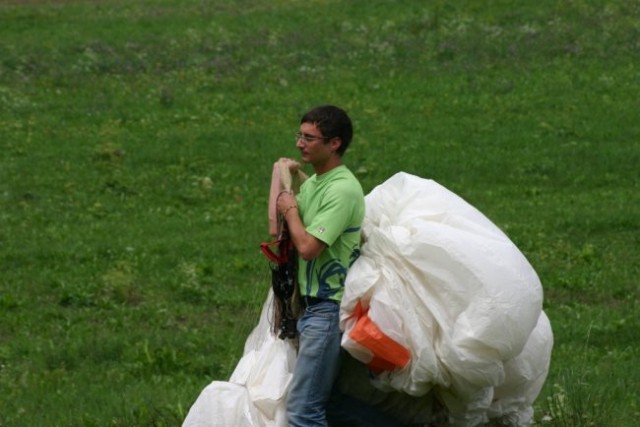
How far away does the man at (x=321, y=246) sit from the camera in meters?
6.52

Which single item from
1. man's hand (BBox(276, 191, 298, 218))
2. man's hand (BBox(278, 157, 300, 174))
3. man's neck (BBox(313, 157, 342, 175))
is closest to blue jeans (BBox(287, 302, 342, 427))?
man's hand (BBox(276, 191, 298, 218))

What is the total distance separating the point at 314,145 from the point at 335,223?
0.42 metres

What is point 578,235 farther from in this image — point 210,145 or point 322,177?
point 322,177

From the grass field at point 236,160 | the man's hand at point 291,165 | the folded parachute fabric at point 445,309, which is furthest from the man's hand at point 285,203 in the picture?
the grass field at point 236,160

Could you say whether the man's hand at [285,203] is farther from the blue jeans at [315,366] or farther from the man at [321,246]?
the blue jeans at [315,366]

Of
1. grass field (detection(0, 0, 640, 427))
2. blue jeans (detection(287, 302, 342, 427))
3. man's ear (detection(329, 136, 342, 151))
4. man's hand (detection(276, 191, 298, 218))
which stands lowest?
grass field (detection(0, 0, 640, 427))

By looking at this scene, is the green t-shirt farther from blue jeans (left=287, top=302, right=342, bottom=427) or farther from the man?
blue jeans (left=287, top=302, right=342, bottom=427)

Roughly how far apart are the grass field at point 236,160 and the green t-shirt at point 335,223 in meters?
1.65

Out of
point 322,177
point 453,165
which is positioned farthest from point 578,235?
point 322,177

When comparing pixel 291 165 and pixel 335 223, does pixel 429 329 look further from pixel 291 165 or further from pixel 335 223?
pixel 291 165

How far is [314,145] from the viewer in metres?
6.69

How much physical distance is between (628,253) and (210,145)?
6.74 meters

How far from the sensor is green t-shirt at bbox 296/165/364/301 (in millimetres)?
6539

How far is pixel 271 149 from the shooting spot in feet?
59.6
